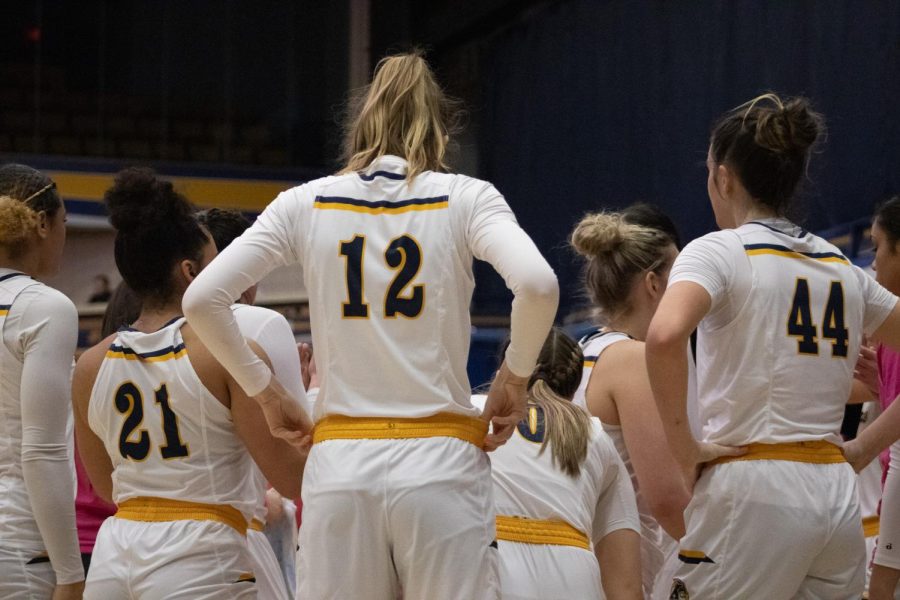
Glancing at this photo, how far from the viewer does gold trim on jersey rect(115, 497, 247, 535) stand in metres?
2.56

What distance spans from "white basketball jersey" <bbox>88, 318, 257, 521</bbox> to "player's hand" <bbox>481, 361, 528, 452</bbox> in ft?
2.01

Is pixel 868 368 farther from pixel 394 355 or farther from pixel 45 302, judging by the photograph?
pixel 45 302

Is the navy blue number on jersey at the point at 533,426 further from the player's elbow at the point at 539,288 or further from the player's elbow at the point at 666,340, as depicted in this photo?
the player's elbow at the point at 539,288

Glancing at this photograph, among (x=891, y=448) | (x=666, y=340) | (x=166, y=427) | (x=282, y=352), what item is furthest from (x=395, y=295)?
(x=891, y=448)

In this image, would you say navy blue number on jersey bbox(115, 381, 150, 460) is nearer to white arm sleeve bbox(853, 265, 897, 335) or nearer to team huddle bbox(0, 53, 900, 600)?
team huddle bbox(0, 53, 900, 600)

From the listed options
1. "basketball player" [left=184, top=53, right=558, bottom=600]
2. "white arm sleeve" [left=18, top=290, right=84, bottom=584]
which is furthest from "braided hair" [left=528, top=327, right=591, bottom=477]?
"white arm sleeve" [left=18, top=290, right=84, bottom=584]

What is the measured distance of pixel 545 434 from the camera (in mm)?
2738

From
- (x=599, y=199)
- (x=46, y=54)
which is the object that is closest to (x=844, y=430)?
(x=599, y=199)

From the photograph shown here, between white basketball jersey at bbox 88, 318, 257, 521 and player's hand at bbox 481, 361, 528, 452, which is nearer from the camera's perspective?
player's hand at bbox 481, 361, 528, 452

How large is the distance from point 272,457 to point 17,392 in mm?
757

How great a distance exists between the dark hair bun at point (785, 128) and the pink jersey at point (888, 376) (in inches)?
34.0

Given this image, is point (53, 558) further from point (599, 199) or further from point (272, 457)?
point (599, 199)

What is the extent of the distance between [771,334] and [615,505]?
0.64 meters

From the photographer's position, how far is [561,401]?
2783 millimetres
